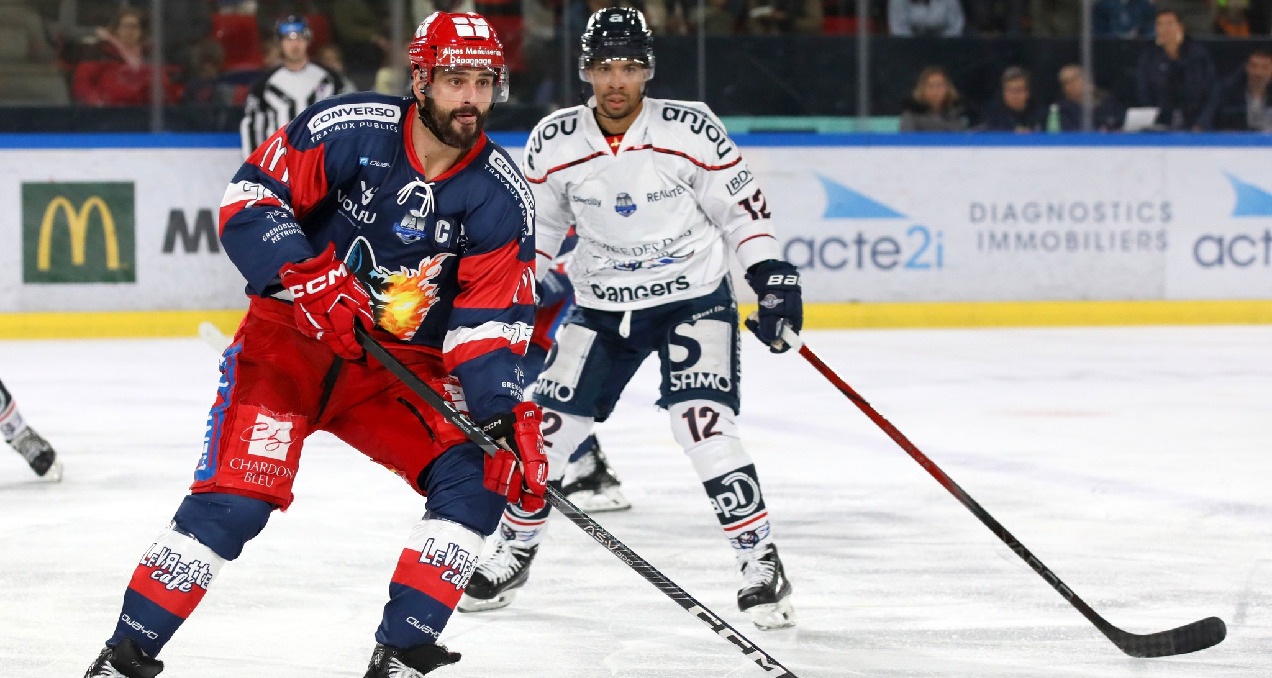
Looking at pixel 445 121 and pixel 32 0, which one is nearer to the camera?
pixel 445 121

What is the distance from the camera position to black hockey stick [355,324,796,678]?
9.16 ft

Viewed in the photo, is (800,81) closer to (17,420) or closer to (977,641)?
(17,420)

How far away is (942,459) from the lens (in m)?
5.46

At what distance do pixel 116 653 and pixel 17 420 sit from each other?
8.51 feet

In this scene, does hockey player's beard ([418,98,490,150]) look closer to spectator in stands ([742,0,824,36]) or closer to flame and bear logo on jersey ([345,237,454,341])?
flame and bear logo on jersey ([345,237,454,341])

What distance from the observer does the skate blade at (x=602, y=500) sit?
15.4 ft

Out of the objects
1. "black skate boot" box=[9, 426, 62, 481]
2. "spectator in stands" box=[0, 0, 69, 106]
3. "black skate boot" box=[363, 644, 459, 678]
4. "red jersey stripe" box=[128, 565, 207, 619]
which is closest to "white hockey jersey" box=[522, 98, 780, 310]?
"black skate boot" box=[363, 644, 459, 678]

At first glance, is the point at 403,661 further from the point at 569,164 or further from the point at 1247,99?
the point at 1247,99

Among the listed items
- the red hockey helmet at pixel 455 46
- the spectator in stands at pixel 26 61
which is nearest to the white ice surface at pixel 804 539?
the red hockey helmet at pixel 455 46

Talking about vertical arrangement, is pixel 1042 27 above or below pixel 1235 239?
above

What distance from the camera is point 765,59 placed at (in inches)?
364

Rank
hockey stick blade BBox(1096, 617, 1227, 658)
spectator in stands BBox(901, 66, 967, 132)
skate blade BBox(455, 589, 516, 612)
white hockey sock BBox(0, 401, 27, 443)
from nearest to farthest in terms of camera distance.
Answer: hockey stick blade BBox(1096, 617, 1227, 658), skate blade BBox(455, 589, 516, 612), white hockey sock BBox(0, 401, 27, 443), spectator in stands BBox(901, 66, 967, 132)

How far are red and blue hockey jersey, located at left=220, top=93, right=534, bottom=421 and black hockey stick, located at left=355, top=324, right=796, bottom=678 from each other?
2.5 inches

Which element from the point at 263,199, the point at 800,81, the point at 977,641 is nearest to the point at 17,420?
the point at 263,199
